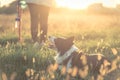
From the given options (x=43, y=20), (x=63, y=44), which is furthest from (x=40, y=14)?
(x=63, y=44)

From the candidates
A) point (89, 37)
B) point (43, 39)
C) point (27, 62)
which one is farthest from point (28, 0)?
point (89, 37)

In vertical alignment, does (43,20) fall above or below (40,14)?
below

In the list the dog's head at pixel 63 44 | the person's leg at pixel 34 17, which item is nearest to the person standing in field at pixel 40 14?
the person's leg at pixel 34 17

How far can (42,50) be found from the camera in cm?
751

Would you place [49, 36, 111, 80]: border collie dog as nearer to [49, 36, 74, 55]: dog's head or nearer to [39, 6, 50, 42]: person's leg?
[49, 36, 74, 55]: dog's head

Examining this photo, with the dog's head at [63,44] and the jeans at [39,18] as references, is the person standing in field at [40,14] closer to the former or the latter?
the jeans at [39,18]

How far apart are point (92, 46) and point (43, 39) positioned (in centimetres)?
115

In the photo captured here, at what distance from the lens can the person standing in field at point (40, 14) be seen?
304 inches

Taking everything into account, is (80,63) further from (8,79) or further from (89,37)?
(89,37)

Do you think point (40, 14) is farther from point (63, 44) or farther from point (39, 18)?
point (63, 44)

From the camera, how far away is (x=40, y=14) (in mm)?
7895

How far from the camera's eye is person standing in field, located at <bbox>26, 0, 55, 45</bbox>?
7.72m

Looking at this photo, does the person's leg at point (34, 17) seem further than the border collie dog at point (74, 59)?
Yes

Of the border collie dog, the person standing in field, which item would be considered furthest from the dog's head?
the person standing in field
